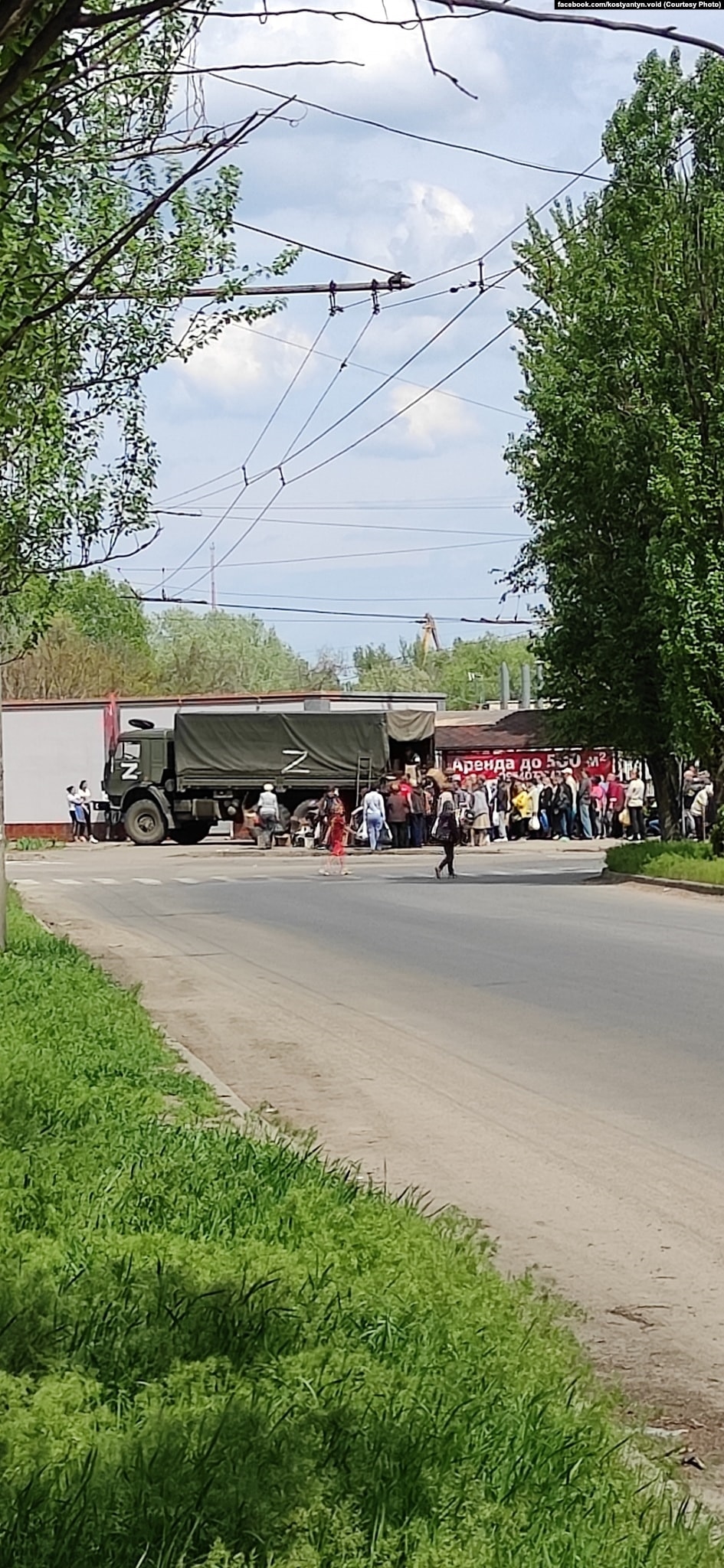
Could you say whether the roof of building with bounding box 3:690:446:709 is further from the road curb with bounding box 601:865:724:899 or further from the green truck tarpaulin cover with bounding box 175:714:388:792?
the road curb with bounding box 601:865:724:899

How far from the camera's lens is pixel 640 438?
3156cm

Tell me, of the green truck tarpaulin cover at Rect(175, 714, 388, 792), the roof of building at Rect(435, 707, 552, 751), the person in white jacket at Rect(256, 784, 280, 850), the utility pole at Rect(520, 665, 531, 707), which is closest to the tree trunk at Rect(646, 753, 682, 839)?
the person in white jacket at Rect(256, 784, 280, 850)

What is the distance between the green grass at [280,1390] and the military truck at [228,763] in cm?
4221

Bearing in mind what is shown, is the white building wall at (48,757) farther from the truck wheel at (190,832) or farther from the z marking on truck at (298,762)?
the z marking on truck at (298,762)

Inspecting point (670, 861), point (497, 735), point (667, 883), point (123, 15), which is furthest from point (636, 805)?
point (123, 15)

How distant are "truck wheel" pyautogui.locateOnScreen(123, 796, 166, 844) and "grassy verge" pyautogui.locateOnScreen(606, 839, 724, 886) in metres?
19.9

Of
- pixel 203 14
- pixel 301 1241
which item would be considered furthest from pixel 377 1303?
pixel 203 14

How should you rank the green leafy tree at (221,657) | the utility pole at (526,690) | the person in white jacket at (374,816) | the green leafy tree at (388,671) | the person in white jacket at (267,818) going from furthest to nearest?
1. the green leafy tree at (388,671)
2. the green leafy tree at (221,657)
3. the utility pole at (526,690)
4. the person in white jacket at (267,818)
5. the person in white jacket at (374,816)

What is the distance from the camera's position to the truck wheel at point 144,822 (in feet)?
166

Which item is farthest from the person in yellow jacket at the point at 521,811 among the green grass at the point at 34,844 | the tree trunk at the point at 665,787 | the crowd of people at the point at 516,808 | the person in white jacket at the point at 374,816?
the tree trunk at the point at 665,787

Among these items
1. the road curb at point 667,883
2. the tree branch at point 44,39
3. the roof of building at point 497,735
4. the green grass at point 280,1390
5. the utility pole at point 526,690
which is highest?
the utility pole at point 526,690

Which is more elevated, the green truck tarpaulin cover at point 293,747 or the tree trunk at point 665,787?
the green truck tarpaulin cover at point 293,747

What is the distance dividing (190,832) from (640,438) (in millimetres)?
23083

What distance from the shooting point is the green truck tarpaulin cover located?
5006cm
